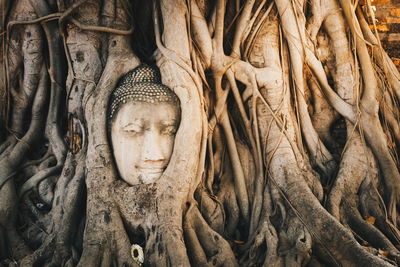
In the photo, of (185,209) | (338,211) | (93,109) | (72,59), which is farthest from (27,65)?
(338,211)

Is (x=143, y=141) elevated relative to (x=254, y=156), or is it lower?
elevated

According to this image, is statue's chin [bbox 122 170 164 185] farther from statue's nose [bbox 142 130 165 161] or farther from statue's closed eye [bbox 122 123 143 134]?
statue's closed eye [bbox 122 123 143 134]

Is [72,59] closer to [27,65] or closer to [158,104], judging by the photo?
[27,65]

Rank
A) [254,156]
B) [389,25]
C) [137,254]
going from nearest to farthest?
[137,254] → [254,156] → [389,25]

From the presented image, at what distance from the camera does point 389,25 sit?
433 centimetres

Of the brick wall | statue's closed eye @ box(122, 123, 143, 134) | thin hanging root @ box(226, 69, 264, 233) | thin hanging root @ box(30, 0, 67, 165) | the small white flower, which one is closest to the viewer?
the small white flower

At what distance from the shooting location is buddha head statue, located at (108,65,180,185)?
2.72 meters

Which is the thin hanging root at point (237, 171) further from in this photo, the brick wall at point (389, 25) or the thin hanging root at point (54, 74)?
the brick wall at point (389, 25)

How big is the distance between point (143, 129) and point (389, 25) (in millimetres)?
3050

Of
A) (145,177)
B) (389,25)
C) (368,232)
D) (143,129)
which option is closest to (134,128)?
(143,129)

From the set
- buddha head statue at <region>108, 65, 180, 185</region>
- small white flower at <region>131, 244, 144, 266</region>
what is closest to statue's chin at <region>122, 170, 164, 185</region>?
buddha head statue at <region>108, 65, 180, 185</region>

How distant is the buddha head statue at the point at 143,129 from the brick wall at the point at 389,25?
2.63 m

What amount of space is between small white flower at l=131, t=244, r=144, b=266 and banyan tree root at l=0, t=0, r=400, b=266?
0.01 metres

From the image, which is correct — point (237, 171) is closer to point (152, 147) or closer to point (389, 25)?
point (152, 147)
